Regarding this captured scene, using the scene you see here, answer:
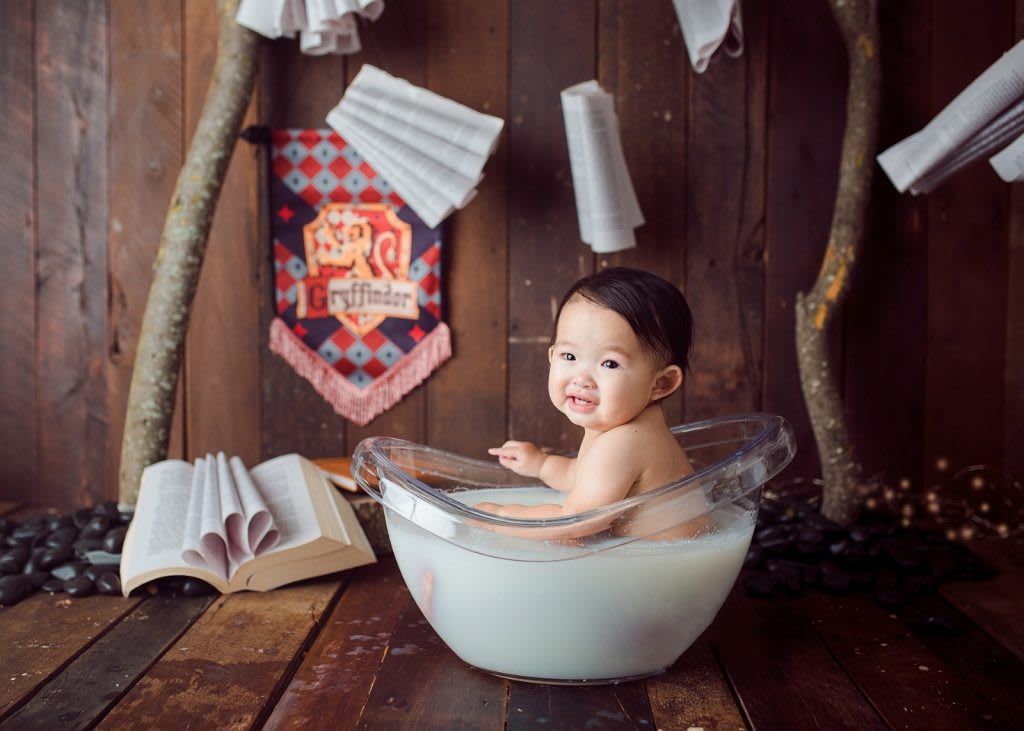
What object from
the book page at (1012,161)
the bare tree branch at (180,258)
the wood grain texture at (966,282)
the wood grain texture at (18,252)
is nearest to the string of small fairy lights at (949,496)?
the wood grain texture at (966,282)

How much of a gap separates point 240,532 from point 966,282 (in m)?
1.50

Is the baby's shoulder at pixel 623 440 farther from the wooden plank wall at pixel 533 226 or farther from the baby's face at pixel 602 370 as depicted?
the wooden plank wall at pixel 533 226

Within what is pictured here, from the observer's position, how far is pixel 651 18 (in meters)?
1.90

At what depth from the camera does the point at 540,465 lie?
3.92ft

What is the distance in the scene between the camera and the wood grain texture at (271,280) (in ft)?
6.36

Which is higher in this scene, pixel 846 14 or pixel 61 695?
pixel 846 14

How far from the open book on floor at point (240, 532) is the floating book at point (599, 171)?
0.71 meters

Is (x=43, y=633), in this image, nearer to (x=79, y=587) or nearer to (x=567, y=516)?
(x=79, y=587)

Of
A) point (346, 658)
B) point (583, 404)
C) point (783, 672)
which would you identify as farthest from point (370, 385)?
point (783, 672)

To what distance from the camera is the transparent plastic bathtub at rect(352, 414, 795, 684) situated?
93 cm

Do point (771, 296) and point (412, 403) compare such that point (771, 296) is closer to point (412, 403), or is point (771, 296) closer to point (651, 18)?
point (651, 18)

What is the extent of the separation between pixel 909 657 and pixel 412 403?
1.13 metres

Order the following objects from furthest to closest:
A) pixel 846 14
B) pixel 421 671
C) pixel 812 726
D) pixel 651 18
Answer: pixel 651 18 → pixel 846 14 → pixel 421 671 → pixel 812 726

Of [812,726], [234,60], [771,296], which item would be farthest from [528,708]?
[234,60]
